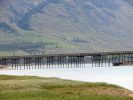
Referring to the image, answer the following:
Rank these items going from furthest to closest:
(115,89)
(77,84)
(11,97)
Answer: (77,84), (115,89), (11,97)

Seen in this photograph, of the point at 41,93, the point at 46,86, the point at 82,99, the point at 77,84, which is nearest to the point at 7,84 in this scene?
the point at 46,86

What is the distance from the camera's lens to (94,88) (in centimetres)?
5206

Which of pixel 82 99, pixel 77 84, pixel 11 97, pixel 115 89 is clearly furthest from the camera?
pixel 77 84

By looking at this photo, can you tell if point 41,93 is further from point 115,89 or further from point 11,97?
point 115,89

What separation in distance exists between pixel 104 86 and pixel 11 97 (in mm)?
16438

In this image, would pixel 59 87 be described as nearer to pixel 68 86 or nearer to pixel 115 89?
pixel 68 86

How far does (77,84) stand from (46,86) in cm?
431

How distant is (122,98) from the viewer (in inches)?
1554

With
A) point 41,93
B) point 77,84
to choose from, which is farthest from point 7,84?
point 41,93

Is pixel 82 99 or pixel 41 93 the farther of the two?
pixel 41 93

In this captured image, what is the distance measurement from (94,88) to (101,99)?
14.1 m

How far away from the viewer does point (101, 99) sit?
124 feet

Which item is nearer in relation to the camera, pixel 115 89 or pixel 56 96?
pixel 56 96

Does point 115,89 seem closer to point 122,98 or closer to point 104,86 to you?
point 104,86
